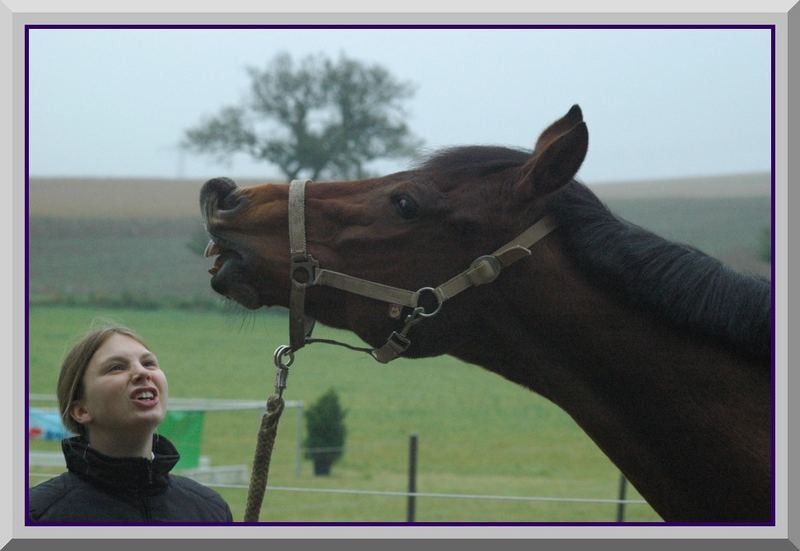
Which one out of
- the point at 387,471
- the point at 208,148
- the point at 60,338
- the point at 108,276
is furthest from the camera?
the point at 208,148

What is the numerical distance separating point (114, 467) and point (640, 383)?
1.63 metres

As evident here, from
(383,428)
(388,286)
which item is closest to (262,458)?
(388,286)

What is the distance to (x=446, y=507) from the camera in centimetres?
1276

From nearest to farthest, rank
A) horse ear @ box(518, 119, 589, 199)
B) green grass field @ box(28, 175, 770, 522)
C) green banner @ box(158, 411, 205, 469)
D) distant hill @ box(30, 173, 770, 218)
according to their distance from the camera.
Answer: horse ear @ box(518, 119, 589, 199)
green banner @ box(158, 411, 205, 469)
green grass field @ box(28, 175, 770, 522)
distant hill @ box(30, 173, 770, 218)

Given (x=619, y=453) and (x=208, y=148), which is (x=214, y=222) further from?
(x=208, y=148)

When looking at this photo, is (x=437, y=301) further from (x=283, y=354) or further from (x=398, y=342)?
(x=283, y=354)

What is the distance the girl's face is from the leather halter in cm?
48

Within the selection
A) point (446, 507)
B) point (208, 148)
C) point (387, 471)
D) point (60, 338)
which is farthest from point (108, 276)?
point (446, 507)

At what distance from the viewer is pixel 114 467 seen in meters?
2.62

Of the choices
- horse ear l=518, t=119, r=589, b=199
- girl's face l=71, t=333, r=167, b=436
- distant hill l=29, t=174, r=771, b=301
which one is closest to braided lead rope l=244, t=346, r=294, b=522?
girl's face l=71, t=333, r=167, b=436

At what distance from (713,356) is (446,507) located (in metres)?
10.6

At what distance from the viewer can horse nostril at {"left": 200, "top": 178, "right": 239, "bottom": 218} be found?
2.92 meters

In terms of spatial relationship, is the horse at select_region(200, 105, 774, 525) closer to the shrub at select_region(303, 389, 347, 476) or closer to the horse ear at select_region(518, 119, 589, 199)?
the horse ear at select_region(518, 119, 589, 199)

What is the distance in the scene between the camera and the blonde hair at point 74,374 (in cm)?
275
